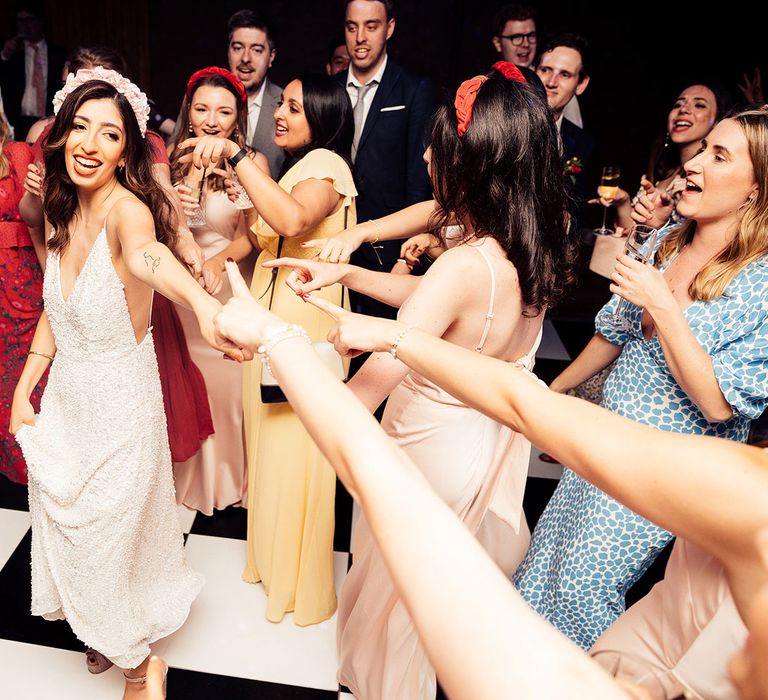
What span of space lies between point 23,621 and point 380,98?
8.73ft

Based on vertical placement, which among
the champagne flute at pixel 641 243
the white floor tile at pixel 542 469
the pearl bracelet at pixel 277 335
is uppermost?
the champagne flute at pixel 641 243

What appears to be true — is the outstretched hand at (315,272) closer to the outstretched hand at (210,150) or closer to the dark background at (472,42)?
the outstretched hand at (210,150)

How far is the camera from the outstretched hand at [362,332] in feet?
3.89

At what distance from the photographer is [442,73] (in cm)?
516

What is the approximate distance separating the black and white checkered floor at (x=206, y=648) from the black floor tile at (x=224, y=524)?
0.05 m

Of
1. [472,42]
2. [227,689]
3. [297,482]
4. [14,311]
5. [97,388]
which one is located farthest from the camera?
[472,42]

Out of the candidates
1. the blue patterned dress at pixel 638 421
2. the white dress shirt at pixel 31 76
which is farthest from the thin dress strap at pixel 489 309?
the white dress shirt at pixel 31 76

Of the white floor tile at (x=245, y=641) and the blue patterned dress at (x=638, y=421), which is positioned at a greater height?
the blue patterned dress at (x=638, y=421)

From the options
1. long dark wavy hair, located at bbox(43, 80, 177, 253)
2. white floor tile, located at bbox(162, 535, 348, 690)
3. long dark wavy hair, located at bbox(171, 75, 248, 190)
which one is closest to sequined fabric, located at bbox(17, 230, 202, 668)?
long dark wavy hair, located at bbox(43, 80, 177, 253)

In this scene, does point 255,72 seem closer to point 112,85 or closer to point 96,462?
point 112,85

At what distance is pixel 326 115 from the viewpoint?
88.9 inches

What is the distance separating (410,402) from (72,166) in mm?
1042

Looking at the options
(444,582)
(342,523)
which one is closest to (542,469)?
(342,523)

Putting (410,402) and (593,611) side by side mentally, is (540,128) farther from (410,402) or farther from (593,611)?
(593,611)
